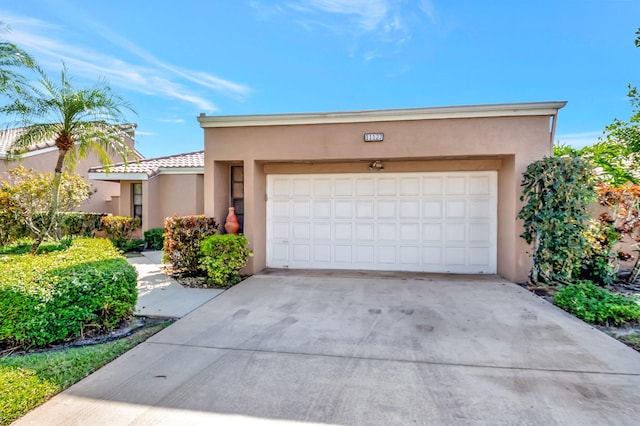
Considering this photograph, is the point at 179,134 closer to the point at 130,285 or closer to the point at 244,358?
the point at 130,285

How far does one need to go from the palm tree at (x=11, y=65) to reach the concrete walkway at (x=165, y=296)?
4.78 m

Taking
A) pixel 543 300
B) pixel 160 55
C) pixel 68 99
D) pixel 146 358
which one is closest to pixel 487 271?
pixel 543 300

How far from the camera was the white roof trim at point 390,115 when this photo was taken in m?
7.07

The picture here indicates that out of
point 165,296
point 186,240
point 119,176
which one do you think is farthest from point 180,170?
point 165,296

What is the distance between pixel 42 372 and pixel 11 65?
627cm

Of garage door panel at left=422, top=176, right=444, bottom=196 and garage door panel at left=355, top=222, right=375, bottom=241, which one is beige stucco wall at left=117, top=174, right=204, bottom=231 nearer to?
garage door panel at left=355, top=222, right=375, bottom=241

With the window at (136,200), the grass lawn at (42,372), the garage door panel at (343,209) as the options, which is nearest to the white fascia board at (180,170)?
the window at (136,200)

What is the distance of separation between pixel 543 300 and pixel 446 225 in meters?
2.83

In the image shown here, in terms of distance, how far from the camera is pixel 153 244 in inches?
534

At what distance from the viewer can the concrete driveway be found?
2.73 metres

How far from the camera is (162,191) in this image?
14531 millimetres

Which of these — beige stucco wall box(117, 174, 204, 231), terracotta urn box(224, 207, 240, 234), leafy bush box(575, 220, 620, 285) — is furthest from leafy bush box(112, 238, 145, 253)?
leafy bush box(575, 220, 620, 285)

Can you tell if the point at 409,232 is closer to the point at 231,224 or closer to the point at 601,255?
the point at 601,255

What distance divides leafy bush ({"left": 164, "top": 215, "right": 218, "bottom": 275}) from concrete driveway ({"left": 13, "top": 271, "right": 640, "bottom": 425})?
2.41 m
